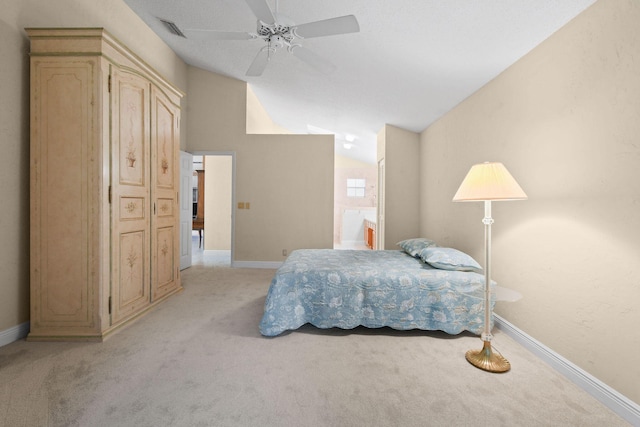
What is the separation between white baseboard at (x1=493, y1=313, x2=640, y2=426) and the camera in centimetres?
137

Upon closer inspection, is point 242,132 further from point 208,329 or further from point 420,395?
point 420,395

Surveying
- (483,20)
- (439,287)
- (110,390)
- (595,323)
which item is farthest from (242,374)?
(483,20)

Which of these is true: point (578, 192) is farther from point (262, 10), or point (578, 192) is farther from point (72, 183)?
point (72, 183)

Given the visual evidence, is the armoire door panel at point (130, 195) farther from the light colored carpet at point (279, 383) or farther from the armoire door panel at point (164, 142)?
the light colored carpet at point (279, 383)

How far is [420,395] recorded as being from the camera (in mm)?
1551

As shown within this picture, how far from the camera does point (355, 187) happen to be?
8.43m

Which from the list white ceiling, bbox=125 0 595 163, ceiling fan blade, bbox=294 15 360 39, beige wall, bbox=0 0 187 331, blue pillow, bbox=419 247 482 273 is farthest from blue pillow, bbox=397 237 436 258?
beige wall, bbox=0 0 187 331

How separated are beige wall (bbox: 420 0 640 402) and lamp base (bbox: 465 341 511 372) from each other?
37cm

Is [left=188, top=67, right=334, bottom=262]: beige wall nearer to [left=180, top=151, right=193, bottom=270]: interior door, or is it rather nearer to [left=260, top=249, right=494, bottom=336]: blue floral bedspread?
[left=180, top=151, right=193, bottom=270]: interior door

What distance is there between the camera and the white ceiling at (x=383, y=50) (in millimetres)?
1907

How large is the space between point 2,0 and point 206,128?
2.86 m

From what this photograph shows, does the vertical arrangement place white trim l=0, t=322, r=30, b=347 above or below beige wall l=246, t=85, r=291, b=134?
below

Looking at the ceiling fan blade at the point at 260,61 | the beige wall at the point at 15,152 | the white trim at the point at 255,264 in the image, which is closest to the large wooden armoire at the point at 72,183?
the beige wall at the point at 15,152

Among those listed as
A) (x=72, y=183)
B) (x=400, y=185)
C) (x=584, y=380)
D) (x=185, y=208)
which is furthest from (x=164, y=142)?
(x=584, y=380)
